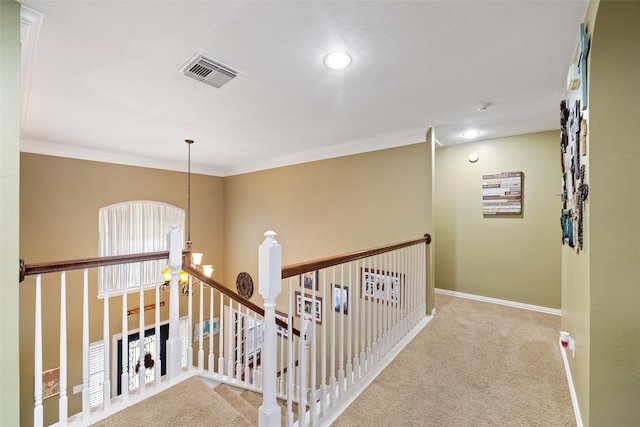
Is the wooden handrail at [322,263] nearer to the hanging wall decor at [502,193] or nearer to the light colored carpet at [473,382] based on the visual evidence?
the light colored carpet at [473,382]

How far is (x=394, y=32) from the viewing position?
65.7 inches

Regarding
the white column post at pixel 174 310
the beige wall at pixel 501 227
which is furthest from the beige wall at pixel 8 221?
the beige wall at pixel 501 227

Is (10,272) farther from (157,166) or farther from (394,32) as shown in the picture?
(157,166)

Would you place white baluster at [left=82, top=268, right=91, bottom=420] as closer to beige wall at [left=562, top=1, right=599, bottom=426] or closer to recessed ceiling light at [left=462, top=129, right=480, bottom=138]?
beige wall at [left=562, top=1, right=599, bottom=426]

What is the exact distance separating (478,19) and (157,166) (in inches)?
214

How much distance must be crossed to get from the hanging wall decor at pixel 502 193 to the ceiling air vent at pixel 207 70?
3635 millimetres

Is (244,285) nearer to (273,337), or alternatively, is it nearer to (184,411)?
(273,337)

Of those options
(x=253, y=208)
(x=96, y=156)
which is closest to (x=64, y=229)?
(x=96, y=156)

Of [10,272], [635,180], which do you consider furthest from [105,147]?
[635,180]

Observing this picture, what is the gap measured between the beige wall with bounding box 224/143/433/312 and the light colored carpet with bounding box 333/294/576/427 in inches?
53.4

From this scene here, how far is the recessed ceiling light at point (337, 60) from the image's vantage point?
1888mm

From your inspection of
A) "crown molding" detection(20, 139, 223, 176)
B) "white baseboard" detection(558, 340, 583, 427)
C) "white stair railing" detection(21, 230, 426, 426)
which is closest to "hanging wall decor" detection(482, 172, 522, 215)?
"white stair railing" detection(21, 230, 426, 426)

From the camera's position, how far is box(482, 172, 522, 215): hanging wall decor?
370 centimetres

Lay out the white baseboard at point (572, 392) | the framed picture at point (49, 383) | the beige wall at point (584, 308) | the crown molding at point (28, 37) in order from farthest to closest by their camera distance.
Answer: the framed picture at point (49, 383) < the white baseboard at point (572, 392) < the crown molding at point (28, 37) < the beige wall at point (584, 308)
